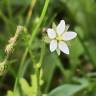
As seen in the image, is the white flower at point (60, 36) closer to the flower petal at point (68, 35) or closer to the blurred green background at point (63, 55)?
the flower petal at point (68, 35)

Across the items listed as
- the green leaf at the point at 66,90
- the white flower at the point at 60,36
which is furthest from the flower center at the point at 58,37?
the green leaf at the point at 66,90

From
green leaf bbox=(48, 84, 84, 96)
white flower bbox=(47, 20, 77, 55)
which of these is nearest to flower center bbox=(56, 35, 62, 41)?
white flower bbox=(47, 20, 77, 55)

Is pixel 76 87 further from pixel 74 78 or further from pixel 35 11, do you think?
pixel 35 11

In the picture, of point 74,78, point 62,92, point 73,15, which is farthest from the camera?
point 73,15

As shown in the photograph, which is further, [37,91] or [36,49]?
[36,49]

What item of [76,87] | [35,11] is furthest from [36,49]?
[76,87]
